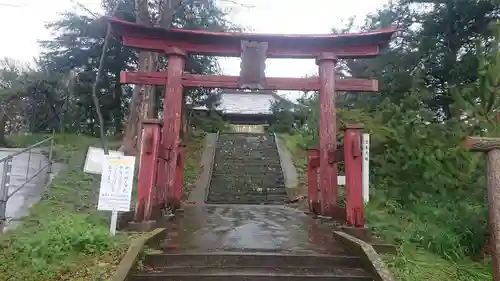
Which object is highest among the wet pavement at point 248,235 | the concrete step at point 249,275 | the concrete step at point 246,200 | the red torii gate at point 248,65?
the red torii gate at point 248,65

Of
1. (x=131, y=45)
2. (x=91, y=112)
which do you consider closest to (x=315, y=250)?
(x=131, y=45)

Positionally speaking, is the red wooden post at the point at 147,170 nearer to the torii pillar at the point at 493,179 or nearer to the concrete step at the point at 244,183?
the torii pillar at the point at 493,179

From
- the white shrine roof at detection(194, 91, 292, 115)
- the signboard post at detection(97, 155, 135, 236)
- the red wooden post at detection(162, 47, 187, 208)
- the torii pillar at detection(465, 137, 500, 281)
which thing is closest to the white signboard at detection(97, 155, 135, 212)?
the signboard post at detection(97, 155, 135, 236)

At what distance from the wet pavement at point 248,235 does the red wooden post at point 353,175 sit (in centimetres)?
49

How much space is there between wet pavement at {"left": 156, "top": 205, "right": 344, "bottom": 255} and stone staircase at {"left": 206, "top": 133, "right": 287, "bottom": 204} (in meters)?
4.90

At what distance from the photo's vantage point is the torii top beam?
8609 millimetres

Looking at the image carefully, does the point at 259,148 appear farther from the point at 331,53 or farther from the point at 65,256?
the point at 65,256

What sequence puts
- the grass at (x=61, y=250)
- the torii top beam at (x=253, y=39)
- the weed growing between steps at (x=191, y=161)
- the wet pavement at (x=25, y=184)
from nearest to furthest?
the grass at (x=61, y=250) < the wet pavement at (x=25, y=184) < the torii top beam at (x=253, y=39) < the weed growing between steps at (x=191, y=161)

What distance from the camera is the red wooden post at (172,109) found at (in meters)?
8.41

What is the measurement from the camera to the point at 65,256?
4500mm

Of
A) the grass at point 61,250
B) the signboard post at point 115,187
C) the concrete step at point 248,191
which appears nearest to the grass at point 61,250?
the grass at point 61,250

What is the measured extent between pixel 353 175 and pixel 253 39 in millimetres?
4028

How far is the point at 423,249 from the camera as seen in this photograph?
5.14 metres

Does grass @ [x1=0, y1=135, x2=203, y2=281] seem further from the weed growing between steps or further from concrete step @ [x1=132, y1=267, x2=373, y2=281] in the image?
the weed growing between steps
